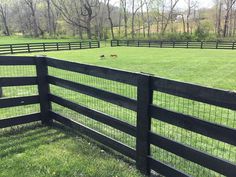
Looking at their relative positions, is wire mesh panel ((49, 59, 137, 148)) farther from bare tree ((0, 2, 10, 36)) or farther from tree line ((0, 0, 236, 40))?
bare tree ((0, 2, 10, 36))

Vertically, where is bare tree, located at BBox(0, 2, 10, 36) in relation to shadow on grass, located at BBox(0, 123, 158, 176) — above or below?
above

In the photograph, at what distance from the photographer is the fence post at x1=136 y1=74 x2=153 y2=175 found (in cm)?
381

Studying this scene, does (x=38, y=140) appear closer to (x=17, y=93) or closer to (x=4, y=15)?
(x=17, y=93)

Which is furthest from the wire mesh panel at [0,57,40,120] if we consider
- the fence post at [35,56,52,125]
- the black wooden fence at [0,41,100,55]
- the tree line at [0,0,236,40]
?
the tree line at [0,0,236,40]

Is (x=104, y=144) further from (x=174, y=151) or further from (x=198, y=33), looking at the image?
(x=198, y=33)

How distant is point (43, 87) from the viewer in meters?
5.94

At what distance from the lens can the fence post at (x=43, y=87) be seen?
582cm

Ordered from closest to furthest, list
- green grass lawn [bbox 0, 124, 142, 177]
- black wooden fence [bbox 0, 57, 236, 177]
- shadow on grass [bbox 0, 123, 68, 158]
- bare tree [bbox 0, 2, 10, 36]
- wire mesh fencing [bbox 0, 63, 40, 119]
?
1. black wooden fence [bbox 0, 57, 236, 177]
2. green grass lawn [bbox 0, 124, 142, 177]
3. shadow on grass [bbox 0, 123, 68, 158]
4. wire mesh fencing [bbox 0, 63, 40, 119]
5. bare tree [bbox 0, 2, 10, 36]

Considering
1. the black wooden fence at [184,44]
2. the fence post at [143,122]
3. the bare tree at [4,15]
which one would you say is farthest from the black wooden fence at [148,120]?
the bare tree at [4,15]

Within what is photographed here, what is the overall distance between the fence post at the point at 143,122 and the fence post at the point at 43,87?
2.62m

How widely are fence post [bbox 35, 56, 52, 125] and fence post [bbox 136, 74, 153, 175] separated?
2.62 m

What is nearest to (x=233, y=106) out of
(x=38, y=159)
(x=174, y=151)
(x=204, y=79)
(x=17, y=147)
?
(x=174, y=151)

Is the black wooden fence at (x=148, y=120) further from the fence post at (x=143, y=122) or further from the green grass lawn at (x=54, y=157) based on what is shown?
the green grass lawn at (x=54, y=157)

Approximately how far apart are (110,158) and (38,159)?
1.09 m
